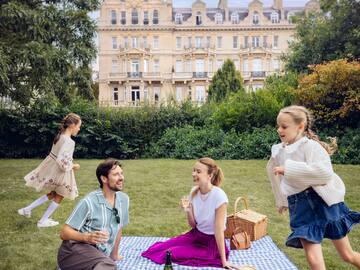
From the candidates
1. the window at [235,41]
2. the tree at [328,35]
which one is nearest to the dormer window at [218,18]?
the window at [235,41]

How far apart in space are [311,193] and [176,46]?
50217mm

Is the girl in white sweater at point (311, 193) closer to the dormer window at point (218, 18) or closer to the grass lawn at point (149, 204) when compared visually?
the grass lawn at point (149, 204)

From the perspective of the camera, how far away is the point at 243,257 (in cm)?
579

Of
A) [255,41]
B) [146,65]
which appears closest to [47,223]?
[146,65]

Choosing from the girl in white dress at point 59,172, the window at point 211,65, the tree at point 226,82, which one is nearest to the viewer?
the girl in white dress at point 59,172

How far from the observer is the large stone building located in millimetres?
52000

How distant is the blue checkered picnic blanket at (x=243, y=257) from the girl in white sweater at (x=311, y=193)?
48.0 inches

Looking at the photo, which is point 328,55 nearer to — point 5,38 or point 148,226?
point 5,38

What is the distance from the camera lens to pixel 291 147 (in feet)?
14.5

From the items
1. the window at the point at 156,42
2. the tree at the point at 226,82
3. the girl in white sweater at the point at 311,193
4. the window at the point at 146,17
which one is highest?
the window at the point at 146,17

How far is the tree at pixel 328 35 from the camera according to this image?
22344 millimetres

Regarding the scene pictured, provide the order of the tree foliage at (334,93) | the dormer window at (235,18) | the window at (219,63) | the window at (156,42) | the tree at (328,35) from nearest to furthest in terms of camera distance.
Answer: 1. the tree foliage at (334,93)
2. the tree at (328,35)
3. the window at (156,42)
4. the window at (219,63)
5. the dormer window at (235,18)

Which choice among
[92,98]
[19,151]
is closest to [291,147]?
[92,98]

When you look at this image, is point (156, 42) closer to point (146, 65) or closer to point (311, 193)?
point (146, 65)
